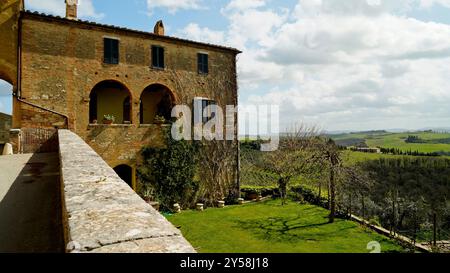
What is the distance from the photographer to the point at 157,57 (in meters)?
18.0

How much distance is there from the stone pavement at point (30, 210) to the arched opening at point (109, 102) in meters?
11.2

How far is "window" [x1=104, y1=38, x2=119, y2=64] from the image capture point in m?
16.3

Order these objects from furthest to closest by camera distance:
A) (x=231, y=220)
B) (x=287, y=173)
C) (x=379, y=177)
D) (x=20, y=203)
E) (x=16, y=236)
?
(x=379, y=177), (x=287, y=173), (x=231, y=220), (x=20, y=203), (x=16, y=236)

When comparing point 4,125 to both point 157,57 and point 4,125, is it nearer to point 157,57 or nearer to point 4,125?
point 4,125

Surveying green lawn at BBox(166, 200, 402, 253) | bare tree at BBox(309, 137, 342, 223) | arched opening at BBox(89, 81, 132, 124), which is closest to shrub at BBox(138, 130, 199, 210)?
green lawn at BBox(166, 200, 402, 253)

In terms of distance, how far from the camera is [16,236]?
347 cm

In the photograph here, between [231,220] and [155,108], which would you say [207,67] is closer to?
[155,108]

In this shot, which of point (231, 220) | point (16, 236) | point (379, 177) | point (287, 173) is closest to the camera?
point (16, 236)

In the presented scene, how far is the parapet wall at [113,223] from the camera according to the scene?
1.66 meters

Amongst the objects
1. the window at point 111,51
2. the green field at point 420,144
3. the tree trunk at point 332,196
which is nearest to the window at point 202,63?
the window at point 111,51
